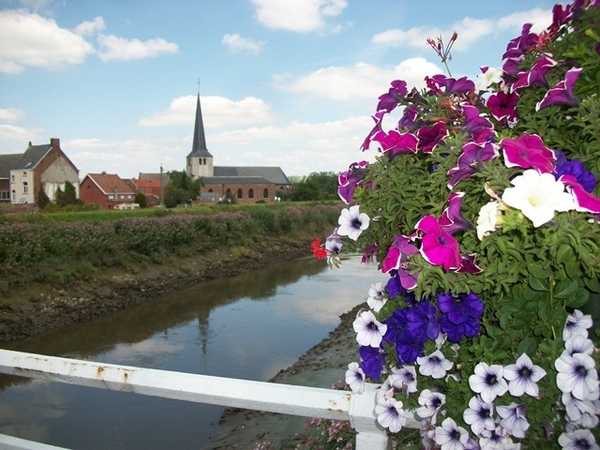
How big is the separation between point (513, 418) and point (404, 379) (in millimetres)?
264

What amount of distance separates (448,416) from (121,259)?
1689 cm

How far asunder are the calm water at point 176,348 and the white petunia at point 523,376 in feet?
12.2

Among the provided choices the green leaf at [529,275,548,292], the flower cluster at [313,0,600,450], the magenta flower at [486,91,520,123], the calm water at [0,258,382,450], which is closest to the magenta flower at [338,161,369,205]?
the flower cluster at [313,0,600,450]

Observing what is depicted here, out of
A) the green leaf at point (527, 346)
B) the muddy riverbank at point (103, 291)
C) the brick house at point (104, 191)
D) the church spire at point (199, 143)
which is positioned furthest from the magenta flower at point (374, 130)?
the church spire at point (199, 143)

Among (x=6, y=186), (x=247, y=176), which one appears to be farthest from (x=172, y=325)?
(x=247, y=176)

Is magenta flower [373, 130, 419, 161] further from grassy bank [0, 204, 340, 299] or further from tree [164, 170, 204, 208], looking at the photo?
tree [164, 170, 204, 208]

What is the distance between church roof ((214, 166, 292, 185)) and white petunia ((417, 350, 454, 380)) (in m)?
92.0

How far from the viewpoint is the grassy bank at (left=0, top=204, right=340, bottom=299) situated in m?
13.9

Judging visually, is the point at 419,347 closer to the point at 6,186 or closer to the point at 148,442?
the point at 148,442

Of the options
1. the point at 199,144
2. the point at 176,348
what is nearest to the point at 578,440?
the point at 176,348

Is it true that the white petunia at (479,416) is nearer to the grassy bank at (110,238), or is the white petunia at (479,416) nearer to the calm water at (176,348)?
the calm water at (176,348)

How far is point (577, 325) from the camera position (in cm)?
107

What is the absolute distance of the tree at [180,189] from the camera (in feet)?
174

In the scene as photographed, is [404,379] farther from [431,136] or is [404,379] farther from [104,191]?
[104,191]
